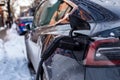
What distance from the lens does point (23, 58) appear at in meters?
11.3

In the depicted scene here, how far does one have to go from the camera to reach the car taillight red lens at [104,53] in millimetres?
2949

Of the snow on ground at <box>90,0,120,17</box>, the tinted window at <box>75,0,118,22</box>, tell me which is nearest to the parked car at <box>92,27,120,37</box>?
the tinted window at <box>75,0,118,22</box>

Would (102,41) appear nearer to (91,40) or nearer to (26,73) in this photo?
(91,40)

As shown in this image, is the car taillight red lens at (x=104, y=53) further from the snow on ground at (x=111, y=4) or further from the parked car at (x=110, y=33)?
the snow on ground at (x=111, y=4)

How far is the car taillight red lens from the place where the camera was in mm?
2949

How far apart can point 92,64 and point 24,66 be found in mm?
6844

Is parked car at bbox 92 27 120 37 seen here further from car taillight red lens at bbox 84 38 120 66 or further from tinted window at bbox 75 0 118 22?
tinted window at bbox 75 0 118 22

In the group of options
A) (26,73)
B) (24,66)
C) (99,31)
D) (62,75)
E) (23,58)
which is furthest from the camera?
(23,58)

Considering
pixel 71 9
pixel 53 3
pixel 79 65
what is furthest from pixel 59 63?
pixel 53 3

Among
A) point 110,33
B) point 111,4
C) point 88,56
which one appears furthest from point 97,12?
point 88,56

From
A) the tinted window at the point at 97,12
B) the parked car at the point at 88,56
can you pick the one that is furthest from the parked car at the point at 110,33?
the tinted window at the point at 97,12

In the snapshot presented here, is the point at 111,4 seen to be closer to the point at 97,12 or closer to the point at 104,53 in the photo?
the point at 97,12

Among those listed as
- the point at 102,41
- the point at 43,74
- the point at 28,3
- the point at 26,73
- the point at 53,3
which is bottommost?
the point at 28,3

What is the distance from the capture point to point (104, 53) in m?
2.96
